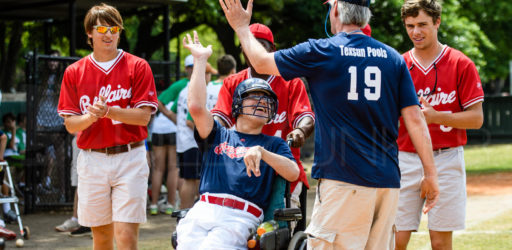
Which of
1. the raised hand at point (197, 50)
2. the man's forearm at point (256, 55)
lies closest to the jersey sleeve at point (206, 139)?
the raised hand at point (197, 50)

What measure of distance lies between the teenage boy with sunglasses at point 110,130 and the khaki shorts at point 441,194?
2077mm

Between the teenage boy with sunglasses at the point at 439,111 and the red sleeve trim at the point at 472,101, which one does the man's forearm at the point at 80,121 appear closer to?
the teenage boy with sunglasses at the point at 439,111

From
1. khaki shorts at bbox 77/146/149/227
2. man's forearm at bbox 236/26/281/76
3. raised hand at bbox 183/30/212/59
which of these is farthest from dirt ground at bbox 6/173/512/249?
man's forearm at bbox 236/26/281/76

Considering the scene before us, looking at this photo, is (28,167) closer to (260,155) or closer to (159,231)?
(159,231)

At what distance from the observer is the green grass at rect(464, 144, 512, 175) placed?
1858cm

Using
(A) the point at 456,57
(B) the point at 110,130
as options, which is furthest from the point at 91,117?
(A) the point at 456,57

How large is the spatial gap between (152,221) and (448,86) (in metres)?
5.91

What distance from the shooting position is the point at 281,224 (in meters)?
4.79

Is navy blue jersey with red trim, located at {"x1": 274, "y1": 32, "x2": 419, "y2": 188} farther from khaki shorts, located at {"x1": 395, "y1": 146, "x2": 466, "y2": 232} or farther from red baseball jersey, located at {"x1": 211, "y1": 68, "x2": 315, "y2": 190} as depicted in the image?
khaki shorts, located at {"x1": 395, "y1": 146, "x2": 466, "y2": 232}

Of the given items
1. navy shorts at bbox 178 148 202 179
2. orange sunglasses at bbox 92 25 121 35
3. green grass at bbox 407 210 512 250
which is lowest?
green grass at bbox 407 210 512 250

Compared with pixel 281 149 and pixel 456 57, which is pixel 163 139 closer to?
pixel 281 149

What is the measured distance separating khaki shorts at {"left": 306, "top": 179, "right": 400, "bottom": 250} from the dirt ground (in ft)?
13.9

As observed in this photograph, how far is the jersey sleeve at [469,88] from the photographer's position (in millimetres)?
5176

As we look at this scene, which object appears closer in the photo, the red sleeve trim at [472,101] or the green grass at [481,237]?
the red sleeve trim at [472,101]
